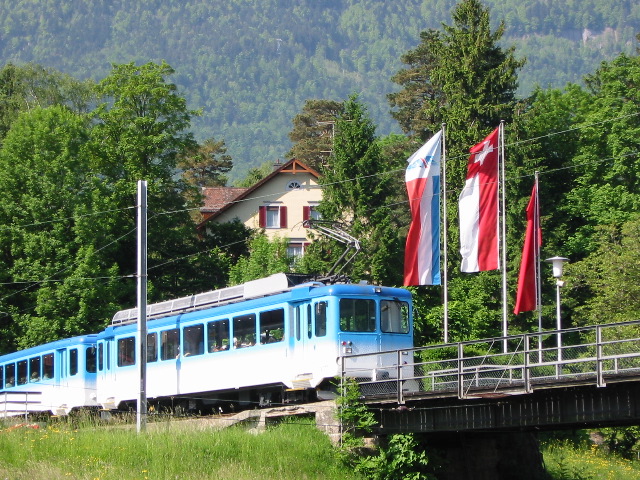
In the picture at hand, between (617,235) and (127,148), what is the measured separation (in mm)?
22718

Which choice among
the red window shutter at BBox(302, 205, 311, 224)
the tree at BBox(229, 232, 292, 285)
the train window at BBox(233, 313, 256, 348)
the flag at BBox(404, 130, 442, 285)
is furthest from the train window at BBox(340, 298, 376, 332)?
the red window shutter at BBox(302, 205, 311, 224)

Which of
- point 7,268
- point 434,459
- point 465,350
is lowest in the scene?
point 434,459

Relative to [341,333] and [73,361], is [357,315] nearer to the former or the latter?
[341,333]

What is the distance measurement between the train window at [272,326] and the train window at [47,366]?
42.6 feet

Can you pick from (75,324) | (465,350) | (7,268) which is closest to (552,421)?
(465,350)

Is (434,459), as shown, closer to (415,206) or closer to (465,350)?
(415,206)

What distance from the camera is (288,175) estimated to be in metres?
69.4

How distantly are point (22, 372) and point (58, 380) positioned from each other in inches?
117

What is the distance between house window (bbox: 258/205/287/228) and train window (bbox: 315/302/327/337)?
132 ft

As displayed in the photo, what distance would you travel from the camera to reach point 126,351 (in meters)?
36.4

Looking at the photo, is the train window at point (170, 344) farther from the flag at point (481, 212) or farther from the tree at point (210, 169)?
the tree at point (210, 169)

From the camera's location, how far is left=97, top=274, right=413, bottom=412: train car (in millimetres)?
28469

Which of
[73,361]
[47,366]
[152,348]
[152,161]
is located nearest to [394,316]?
[152,348]

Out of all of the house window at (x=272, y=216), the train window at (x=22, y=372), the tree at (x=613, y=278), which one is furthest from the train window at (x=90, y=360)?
the house window at (x=272, y=216)
